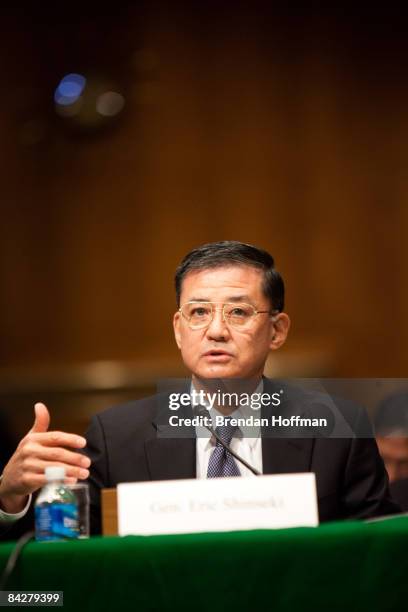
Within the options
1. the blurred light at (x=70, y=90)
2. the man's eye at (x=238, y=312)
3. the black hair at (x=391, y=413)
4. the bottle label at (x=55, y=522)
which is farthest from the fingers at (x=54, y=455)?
the blurred light at (x=70, y=90)

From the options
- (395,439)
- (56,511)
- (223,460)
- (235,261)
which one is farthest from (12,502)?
(395,439)

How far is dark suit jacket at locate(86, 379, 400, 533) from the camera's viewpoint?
6.46 feet

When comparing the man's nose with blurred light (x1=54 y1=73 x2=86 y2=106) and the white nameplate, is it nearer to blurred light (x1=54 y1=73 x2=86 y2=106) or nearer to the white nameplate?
the white nameplate

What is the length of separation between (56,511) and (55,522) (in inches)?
0.7

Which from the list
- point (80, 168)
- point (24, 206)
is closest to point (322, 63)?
point (80, 168)

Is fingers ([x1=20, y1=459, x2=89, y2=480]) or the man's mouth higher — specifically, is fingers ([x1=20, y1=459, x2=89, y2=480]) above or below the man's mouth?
below

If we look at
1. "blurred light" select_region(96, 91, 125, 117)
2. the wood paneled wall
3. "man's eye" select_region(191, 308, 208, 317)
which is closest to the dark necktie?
"man's eye" select_region(191, 308, 208, 317)

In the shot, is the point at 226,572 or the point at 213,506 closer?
the point at 226,572

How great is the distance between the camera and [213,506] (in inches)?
56.7

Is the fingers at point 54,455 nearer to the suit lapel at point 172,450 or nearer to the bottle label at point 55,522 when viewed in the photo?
the bottle label at point 55,522

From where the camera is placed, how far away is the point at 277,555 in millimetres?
1312

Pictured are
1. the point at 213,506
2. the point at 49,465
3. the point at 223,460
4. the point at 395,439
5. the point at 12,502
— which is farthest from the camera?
the point at 395,439

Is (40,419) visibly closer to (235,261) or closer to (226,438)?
(226,438)

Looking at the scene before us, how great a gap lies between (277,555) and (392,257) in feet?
7.99
